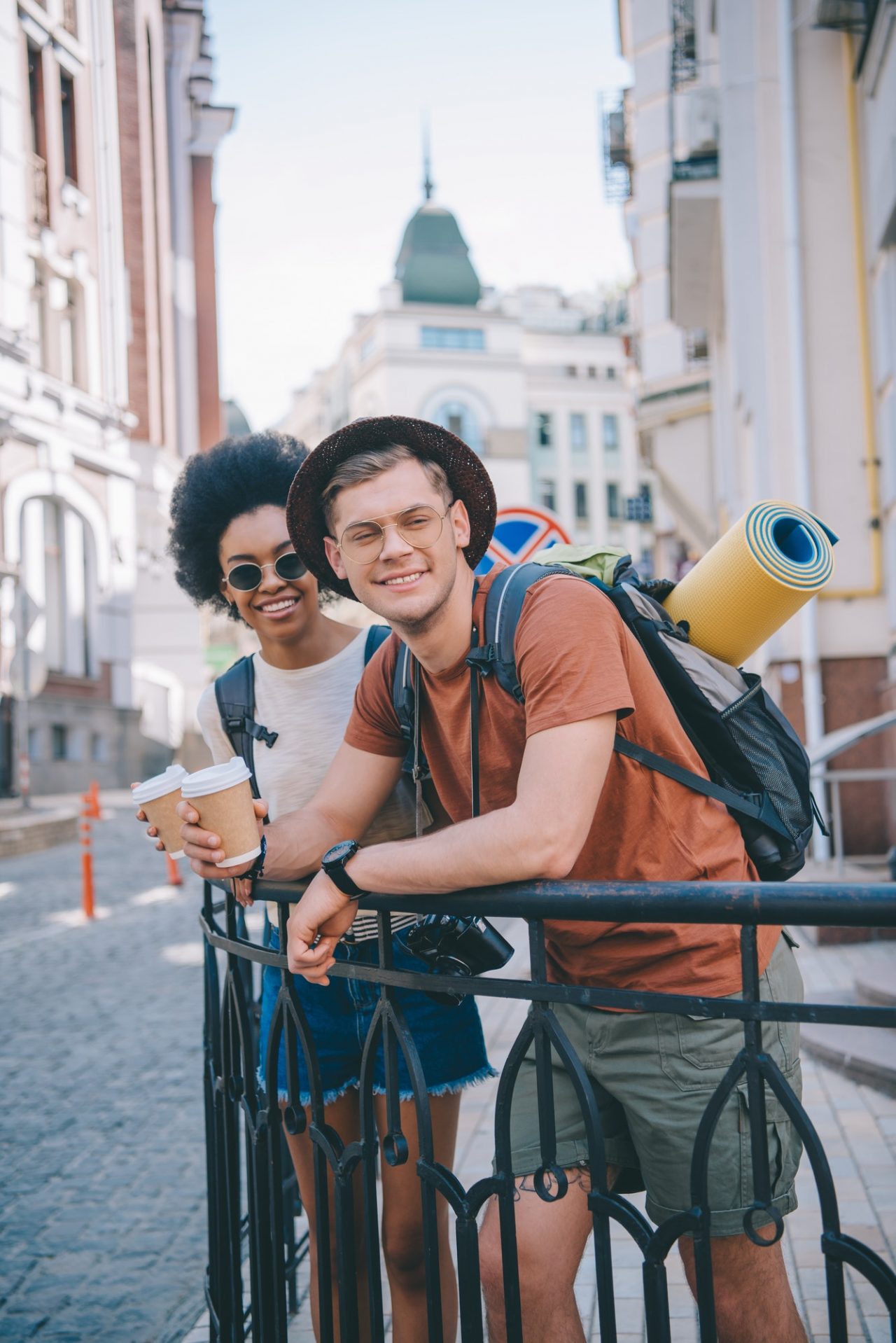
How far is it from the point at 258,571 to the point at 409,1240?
4.95 ft

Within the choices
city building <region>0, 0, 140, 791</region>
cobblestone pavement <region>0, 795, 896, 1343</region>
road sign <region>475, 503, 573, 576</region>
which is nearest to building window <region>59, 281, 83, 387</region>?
city building <region>0, 0, 140, 791</region>

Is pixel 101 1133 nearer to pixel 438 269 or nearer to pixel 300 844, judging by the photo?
pixel 300 844

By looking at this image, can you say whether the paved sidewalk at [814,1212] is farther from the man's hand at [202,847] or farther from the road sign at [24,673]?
the road sign at [24,673]

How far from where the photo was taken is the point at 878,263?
26.7ft

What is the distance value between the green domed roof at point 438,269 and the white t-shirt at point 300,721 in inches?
2672

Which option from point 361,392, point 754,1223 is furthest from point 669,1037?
point 361,392

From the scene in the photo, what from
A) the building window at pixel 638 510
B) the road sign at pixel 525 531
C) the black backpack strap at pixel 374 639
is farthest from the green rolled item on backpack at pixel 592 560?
the building window at pixel 638 510

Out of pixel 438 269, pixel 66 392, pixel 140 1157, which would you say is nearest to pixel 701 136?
pixel 140 1157

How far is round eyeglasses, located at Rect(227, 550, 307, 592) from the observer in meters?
2.78

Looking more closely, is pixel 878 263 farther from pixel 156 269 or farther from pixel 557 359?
pixel 557 359

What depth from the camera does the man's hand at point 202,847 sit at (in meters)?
2.15

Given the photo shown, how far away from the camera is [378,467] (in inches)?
90.6

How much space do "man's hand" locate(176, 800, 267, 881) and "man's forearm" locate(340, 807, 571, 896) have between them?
31cm

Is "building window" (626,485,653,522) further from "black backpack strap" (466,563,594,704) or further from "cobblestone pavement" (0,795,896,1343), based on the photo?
"black backpack strap" (466,563,594,704)
